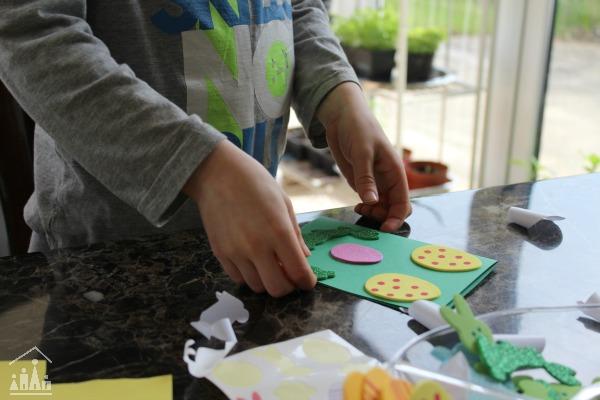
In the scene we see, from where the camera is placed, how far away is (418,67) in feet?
7.27

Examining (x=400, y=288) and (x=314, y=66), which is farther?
(x=314, y=66)

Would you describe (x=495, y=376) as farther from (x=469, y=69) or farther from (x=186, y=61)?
(x=469, y=69)

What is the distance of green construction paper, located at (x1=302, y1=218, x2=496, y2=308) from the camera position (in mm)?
631

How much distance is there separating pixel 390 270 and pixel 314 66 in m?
0.35

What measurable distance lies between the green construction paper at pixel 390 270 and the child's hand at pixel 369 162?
0.05 metres

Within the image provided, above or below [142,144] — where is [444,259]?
below

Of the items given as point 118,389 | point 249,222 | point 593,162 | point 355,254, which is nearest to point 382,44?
point 593,162

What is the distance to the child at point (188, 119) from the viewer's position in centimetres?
61

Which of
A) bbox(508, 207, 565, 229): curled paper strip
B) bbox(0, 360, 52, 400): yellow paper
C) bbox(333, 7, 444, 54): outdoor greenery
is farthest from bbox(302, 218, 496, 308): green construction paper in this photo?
bbox(333, 7, 444, 54): outdoor greenery

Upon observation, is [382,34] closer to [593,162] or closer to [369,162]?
[593,162]

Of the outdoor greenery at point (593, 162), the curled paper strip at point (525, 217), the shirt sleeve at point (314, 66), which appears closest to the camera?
the curled paper strip at point (525, 217)

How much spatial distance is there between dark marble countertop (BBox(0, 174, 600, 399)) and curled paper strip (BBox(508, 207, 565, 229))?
0.04 feet

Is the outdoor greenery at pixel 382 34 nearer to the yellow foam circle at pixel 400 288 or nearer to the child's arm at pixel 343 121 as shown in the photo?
the child's arm at pixel 343 121

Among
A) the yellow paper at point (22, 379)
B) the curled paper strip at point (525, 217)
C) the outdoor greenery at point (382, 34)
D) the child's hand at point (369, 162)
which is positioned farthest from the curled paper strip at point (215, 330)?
the outdoor greenery at point (382, 34)
